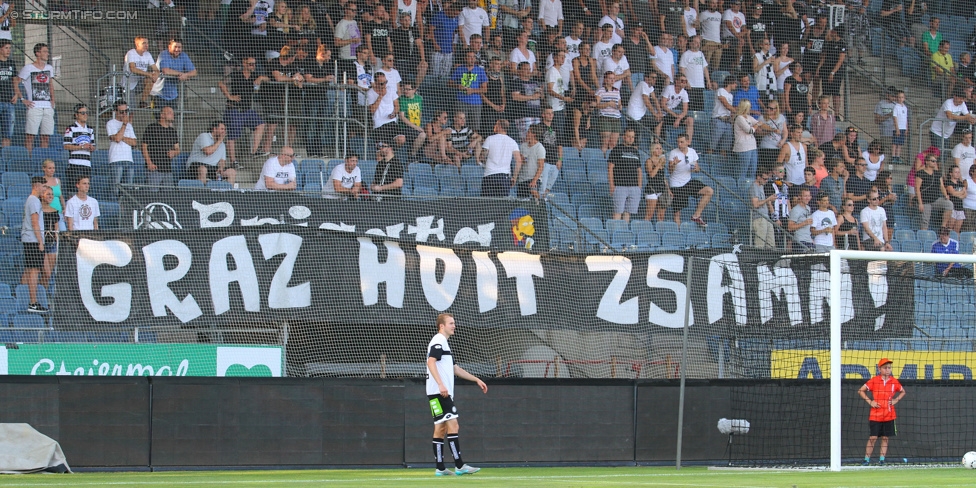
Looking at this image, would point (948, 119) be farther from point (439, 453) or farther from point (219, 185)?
point (439, 453)

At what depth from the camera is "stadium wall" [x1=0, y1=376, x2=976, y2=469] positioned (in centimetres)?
1298

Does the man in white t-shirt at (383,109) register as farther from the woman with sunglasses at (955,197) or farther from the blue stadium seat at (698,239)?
the woman with sunglasses at (955,197)

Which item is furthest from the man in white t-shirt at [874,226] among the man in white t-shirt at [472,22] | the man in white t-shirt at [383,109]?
the man in white t-shirt at [383,109]

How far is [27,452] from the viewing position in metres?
12.5

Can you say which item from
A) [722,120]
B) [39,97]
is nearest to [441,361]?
[39,97]

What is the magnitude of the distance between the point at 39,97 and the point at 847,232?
518 inches

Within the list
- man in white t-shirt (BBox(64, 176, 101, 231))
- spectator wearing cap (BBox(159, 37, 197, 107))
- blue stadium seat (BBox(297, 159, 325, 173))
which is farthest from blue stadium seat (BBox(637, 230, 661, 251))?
man in white t-shirt (BBox(64, 176, 101, 231))

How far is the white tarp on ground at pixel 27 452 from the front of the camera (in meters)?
12.3

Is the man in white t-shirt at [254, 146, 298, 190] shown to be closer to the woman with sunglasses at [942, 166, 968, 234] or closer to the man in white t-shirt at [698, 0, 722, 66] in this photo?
the man in white t-shirt at [698, 0, 722, 66]

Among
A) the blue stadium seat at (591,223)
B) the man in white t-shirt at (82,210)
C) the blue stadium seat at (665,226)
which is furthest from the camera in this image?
the blue stadium seat at (665,226)

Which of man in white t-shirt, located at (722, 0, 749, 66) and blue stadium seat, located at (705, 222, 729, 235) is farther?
man in white t-shirt, located at (722, 0, 749, 66)

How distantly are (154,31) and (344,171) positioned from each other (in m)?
4.32

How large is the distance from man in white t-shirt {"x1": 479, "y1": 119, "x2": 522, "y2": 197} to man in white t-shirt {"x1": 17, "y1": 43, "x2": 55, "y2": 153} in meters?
6.65

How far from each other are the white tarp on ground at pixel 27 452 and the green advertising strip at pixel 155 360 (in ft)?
5.01
